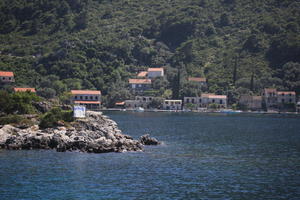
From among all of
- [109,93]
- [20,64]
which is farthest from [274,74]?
[20,64]

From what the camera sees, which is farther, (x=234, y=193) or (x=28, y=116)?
(x=28, y=116)

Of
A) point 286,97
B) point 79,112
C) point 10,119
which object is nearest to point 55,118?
point 79,112

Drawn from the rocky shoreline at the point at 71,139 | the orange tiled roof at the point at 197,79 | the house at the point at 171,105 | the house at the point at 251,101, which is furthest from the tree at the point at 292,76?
the rocky shoreline at the point at 71,139

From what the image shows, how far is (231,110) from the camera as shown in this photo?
171750 mm

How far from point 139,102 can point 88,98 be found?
62.8 ft

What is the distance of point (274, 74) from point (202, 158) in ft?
434

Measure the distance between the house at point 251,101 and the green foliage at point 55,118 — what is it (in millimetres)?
111643

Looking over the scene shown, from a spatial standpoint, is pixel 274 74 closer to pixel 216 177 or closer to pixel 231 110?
pixel 231 110

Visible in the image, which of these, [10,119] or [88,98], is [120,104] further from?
[10,119]

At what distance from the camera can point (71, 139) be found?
193ft

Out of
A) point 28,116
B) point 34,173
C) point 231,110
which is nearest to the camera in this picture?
point 34,173

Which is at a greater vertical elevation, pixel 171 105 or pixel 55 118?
pixel 171 105

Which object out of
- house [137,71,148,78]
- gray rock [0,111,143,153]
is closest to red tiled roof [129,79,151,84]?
house [137,71,148,78]

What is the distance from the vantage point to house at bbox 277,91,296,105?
169 meters
